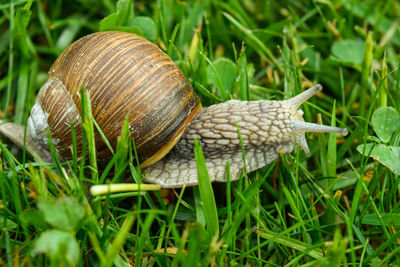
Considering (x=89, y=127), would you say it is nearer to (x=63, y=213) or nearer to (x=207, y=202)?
(x=63, y=213)

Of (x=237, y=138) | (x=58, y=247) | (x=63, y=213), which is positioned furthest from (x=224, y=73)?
(x=58, y=247)

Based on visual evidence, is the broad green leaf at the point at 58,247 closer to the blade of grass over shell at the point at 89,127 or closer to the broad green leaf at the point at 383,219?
the blade of grass over shell at the point at 89,127

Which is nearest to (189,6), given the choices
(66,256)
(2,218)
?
(2,218)

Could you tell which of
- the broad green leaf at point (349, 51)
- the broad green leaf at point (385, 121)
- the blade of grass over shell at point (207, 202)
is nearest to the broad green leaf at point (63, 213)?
the blade of grass over shell at point (207, 202)

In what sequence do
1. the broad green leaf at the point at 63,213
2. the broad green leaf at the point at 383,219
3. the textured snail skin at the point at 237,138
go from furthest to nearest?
the textured snail skin at the point at 237,138, the broad green leaf at the point at 383,219, the broad green leaf at the point at 63,213

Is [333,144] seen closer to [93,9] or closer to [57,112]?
[57,112]

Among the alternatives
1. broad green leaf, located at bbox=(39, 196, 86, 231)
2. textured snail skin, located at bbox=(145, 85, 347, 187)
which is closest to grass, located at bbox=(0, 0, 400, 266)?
broad green leaf, located at bbox=(39, 196, 86, 231)
